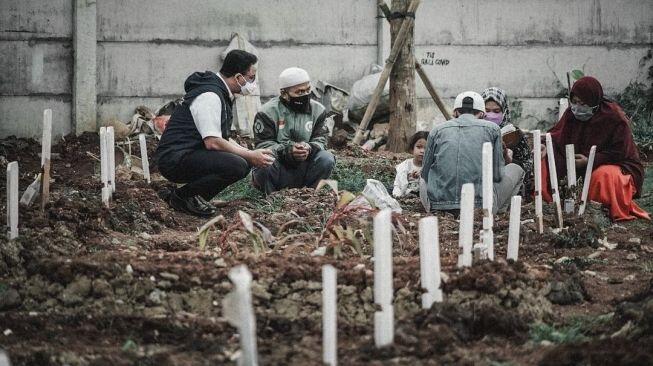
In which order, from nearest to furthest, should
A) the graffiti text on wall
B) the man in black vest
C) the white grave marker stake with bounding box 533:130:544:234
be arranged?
the white grave marker stake with bounding box 533:130:544:234 < the man in black vest < the graffiti text on wall

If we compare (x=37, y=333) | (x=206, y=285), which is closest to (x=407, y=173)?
(x=206, y=285)

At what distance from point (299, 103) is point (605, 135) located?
7.35ft

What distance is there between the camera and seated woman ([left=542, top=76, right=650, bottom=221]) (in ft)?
25.1

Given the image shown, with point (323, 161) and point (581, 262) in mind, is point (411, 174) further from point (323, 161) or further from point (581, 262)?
point (581, 262)

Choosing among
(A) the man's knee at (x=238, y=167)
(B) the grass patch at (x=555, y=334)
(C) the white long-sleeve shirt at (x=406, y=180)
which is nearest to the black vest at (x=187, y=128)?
(A) the man's knee at (x=238, y=167)

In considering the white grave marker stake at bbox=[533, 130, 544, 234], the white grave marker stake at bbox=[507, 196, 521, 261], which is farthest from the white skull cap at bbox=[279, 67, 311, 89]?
the white grave marker stake at bbox=[507, 196, 521, 261]

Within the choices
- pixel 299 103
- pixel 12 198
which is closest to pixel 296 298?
pixel 12 198

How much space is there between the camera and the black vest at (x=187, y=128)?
24.1 ft

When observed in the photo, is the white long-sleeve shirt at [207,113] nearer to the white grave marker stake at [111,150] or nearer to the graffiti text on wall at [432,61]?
the white grave marker stake at [111,150]

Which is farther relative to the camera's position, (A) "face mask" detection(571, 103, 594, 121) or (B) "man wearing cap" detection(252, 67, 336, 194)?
(B) "man wearing cap" detection(252, 67, 336, 194)

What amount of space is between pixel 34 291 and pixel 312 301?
1159 mm

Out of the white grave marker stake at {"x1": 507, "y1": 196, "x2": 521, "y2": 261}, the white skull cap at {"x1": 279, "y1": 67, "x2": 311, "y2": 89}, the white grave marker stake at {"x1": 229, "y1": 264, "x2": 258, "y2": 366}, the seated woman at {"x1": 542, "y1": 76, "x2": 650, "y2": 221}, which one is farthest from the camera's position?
the white skull cap at {"x1": 279, "y1": 67, "x2": 311, "y2": 89}

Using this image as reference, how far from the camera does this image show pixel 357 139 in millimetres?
10828

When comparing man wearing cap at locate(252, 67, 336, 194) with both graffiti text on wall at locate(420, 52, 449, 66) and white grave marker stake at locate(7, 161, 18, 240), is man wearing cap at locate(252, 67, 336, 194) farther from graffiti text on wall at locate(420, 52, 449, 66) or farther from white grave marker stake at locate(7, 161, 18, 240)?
graffiti text on wall at locate(420, 52, 449, 66)
